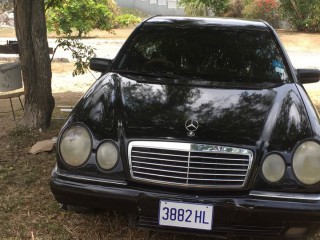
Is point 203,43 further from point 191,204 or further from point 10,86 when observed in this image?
point 10,86

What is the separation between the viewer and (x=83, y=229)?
3207 mm

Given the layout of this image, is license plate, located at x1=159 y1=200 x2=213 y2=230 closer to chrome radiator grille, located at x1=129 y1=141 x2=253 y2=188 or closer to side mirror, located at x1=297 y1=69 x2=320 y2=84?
chrome radiator grille, located at x1=129 y1=141 x2=253 y2=188

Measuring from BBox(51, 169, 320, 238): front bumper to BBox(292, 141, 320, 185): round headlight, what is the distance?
0.10 m

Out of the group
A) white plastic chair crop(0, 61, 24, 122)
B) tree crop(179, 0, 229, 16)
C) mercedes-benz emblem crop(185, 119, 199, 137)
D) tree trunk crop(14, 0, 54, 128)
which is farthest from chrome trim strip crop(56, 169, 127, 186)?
tree crop(179, 0, 229, 16)

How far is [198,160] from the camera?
2.67 meters

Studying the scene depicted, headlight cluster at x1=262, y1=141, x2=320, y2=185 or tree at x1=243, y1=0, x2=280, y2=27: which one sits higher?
tree at x1=243, y1=0, x2=280, y2=27

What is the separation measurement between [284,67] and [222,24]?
814 millimetres

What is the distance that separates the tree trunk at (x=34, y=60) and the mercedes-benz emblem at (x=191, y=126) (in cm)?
279

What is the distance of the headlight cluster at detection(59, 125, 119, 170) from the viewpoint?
2.78 m

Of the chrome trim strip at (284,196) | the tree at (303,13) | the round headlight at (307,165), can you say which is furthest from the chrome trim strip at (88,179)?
the tree at (303,13)

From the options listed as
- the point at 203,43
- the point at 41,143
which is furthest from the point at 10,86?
the point at 203,43

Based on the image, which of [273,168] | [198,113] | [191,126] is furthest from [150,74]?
[273,168]

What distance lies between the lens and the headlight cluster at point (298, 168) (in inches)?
105

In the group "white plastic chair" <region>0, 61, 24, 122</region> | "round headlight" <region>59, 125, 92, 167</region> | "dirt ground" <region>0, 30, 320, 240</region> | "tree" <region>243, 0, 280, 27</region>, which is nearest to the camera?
"round headlight" <region>59, 125, 92, 167</region>
